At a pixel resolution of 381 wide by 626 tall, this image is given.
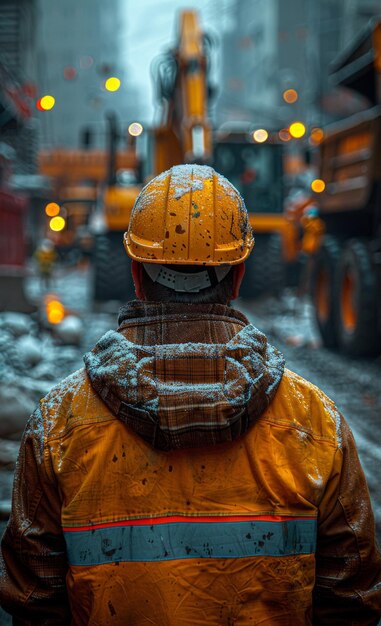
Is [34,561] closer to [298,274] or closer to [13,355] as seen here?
[13,355]

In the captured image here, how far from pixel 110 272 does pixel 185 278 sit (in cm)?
1413

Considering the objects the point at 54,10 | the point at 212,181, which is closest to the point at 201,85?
the point at 212,181

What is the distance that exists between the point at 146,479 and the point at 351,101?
144 feet

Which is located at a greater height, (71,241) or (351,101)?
(351,101)

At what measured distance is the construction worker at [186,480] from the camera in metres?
1.75

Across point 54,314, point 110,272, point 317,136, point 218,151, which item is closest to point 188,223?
point 54,314

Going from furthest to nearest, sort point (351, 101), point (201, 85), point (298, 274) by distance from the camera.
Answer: point (351, 101)
point (298, 274)
point (201, 85)

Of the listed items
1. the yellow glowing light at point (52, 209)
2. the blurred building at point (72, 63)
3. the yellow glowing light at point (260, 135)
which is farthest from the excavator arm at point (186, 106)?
the blurred building at point (72, 63)

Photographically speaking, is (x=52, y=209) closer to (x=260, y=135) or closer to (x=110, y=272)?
(x=260, y=135)

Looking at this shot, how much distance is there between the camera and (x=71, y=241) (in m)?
33.3

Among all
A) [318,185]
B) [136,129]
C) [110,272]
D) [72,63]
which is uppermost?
[72,63]

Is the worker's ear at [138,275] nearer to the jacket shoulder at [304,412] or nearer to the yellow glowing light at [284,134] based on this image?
the jacket shoulder at [304,412]

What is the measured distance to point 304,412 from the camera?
1864mm

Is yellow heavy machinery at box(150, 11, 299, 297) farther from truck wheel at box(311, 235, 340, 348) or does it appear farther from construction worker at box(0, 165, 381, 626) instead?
construction worker at box(0, 165, 381, 626)
